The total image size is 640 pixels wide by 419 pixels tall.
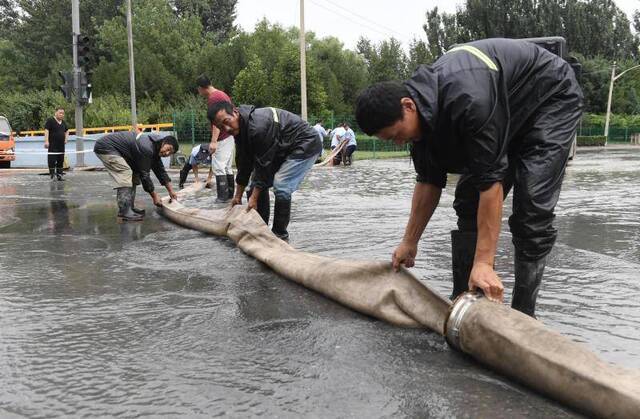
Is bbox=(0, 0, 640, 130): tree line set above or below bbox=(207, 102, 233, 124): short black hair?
above

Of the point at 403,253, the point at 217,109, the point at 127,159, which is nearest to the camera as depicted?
the point at 403,253

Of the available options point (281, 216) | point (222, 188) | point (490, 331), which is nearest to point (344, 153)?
point (222, 188)

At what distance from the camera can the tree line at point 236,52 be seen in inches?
1540

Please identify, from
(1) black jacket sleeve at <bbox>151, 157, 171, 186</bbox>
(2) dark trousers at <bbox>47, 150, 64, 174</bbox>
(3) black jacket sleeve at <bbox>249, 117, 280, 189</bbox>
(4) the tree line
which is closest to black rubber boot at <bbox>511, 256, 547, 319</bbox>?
(3) black jacket sleeve at <bbox>249, 117, 280, 189</bbox>

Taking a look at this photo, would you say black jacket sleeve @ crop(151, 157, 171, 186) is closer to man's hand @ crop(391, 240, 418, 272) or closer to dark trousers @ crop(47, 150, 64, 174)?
man's hand @ crop(391, 240, 418, 272)

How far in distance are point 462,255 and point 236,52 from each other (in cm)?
4640

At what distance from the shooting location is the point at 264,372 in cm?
272

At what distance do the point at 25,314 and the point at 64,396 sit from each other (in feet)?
4.46

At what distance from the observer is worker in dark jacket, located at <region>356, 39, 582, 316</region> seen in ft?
8.79

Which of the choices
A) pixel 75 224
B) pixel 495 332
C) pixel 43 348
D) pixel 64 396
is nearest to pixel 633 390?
pixel 495 332

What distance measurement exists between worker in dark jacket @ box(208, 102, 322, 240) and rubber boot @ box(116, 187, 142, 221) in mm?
2232

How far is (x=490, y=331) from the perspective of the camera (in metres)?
2.63

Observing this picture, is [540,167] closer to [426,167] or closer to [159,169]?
[426,167]

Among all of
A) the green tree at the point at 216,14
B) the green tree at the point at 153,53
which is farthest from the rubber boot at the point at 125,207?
the green tree at the point at 216,14
